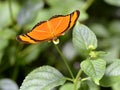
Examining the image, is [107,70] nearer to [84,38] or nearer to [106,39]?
[84,38]

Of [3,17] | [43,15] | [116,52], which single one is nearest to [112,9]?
[116,52]

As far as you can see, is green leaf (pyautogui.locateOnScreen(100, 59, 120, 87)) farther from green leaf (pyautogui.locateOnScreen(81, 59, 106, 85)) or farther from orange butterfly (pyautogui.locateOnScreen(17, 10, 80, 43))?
orange butterfly (pyautogui.locateOnScreen(17, 10, 80, 43))

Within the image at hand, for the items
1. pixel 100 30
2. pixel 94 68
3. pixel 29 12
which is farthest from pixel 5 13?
pixel 94 68

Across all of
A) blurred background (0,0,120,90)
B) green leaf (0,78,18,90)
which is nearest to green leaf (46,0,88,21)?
blurred background (0,0,120,90)

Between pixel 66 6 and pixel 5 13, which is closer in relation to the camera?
pixel 66 6

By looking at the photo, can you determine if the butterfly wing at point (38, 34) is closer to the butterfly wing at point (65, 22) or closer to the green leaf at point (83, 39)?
the butterfly wing at point (65, 22)

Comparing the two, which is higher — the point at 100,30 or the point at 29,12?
the point at 29,12

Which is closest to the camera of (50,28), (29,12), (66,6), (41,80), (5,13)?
(50,28)

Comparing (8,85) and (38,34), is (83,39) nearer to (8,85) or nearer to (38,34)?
(38,34)
